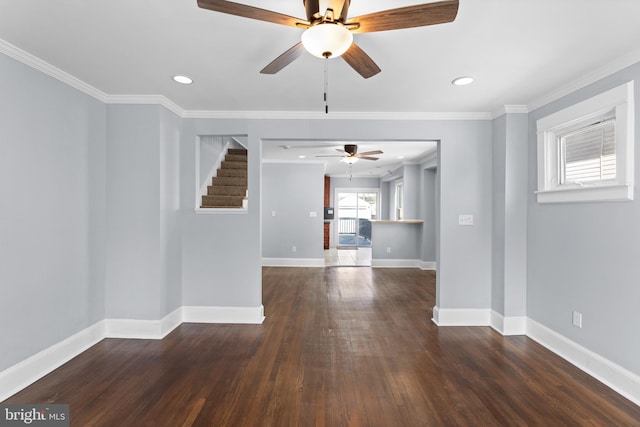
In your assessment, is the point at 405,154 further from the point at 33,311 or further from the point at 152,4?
the point at 33,311

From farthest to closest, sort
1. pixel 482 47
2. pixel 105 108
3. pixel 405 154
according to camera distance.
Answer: pixel 405 154
pixel 105 108
pixel 482 47

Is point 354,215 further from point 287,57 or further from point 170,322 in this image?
point 287,57

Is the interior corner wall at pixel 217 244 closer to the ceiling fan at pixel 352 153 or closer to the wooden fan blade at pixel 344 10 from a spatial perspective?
the wooden fan blade at pixel 344 10

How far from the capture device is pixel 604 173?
250 centimetres

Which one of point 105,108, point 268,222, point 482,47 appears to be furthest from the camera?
point 268,222

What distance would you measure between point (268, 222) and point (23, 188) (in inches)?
195

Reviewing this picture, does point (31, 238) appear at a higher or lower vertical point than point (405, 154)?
lower

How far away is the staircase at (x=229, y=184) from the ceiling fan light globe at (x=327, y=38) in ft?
10.2

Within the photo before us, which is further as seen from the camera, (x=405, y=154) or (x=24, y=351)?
(x=405, y=154)

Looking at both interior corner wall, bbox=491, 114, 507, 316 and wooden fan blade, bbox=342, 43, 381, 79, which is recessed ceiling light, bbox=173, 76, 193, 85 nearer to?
wooden fan blade, bbox=342, 43, 381, 79

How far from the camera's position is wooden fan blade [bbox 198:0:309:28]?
137cm

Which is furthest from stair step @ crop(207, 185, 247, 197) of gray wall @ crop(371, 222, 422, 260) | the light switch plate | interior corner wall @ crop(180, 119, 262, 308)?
gray wall @ crop(371, 222, 422, 260)

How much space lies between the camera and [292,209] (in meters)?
7.11

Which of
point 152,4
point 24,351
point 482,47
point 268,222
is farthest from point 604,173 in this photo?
point 268,222
